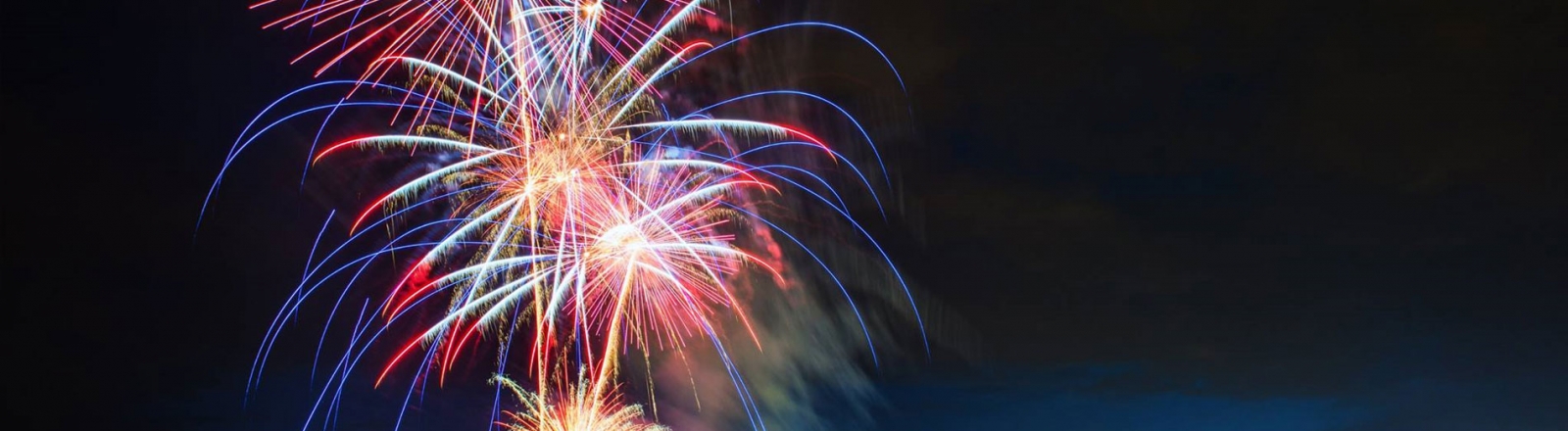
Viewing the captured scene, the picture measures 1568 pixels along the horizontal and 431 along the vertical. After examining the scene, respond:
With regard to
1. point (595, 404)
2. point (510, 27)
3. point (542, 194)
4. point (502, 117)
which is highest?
point (510, 27)

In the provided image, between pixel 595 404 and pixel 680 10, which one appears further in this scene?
pixel 595 404

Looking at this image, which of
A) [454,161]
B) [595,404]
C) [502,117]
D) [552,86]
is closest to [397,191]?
[454,161]

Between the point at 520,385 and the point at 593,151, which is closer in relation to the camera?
the point at 593,151

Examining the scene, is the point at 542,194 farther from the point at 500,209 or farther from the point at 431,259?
the point at 431,259

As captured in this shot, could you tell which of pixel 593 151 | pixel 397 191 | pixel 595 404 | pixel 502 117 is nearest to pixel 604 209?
pixel 593 151

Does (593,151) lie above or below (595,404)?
above

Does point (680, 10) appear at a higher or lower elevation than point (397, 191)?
higher

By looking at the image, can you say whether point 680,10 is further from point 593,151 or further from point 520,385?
point 520,385

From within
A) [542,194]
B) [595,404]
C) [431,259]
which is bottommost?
[595,404]

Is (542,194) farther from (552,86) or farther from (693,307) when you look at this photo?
(693,307)
